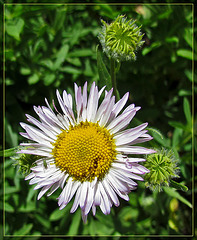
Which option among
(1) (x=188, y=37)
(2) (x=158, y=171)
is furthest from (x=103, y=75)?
(1) (x=188, y=37)

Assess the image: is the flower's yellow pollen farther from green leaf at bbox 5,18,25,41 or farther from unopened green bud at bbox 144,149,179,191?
green leaf at bbox 5,18,25,41

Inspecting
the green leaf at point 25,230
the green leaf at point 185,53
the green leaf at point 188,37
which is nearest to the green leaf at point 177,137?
the green leaf at point 185,53

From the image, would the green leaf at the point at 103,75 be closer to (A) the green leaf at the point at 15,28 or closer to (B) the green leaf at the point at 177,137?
(A) the green leaf at the point at 15,28

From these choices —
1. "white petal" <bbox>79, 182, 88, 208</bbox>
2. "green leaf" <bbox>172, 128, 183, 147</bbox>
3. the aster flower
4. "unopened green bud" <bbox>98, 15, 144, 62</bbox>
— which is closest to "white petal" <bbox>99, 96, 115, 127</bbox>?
the aster flower

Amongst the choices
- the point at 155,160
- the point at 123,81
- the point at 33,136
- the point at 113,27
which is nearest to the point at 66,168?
the point at 33,136

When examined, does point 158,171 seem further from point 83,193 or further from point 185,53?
point 185,53

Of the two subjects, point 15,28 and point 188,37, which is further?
point 188,37

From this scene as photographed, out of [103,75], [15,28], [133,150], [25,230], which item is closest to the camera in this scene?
[133,150]
